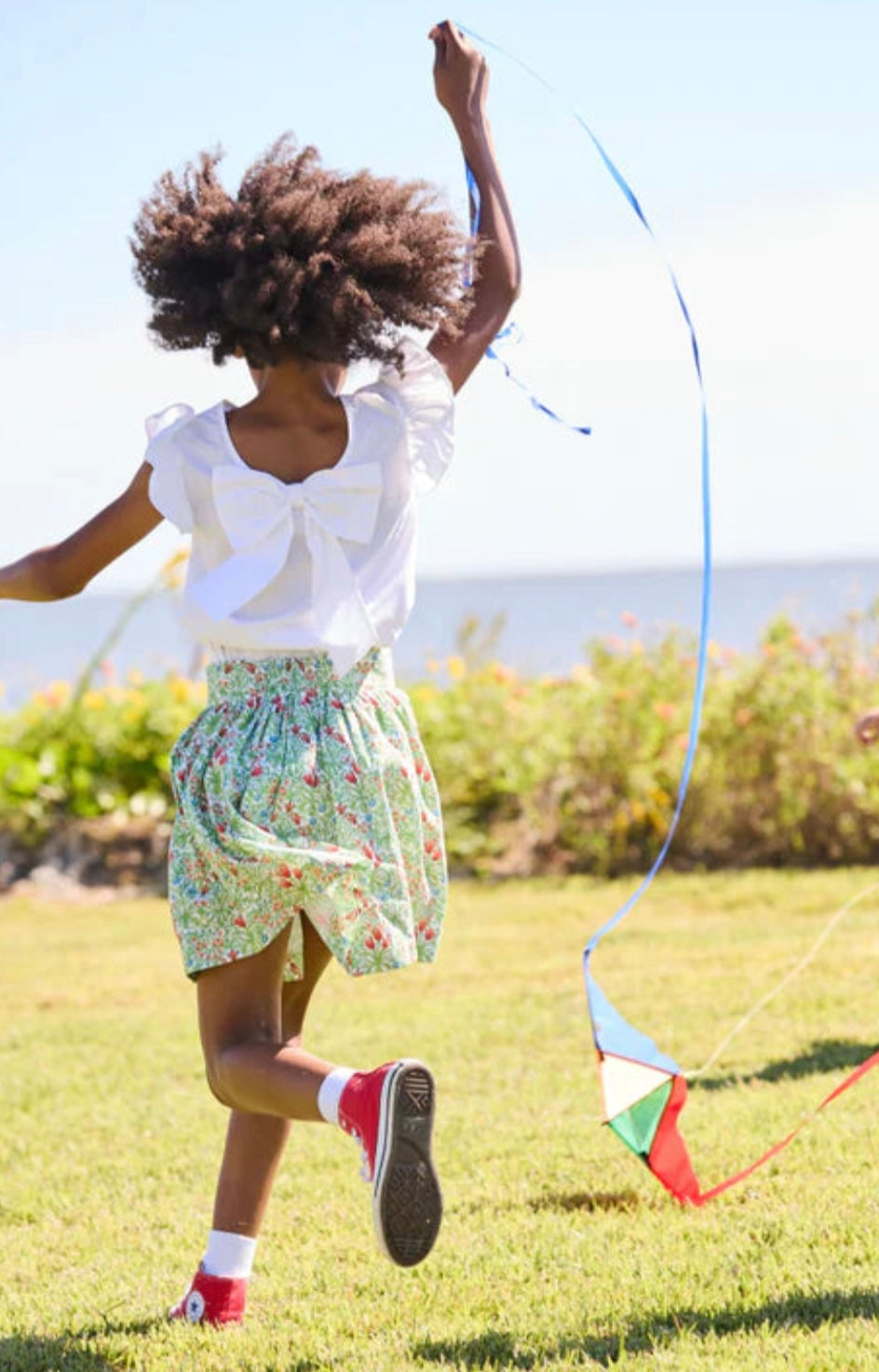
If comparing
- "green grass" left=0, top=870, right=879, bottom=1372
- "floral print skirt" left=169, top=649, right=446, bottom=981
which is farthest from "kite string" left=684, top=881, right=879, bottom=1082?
"floral print skirt" left=169, top=649, right=446, bottom=981

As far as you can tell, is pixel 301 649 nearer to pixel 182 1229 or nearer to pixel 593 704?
pixel 182 1229

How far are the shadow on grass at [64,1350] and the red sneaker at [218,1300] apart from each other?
2.7 inches

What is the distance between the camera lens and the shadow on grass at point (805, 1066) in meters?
4.91

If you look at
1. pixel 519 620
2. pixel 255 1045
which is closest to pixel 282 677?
pixel 255 1045

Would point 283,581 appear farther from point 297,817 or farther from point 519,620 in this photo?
point 519,620

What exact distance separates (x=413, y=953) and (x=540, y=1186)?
45.8 inches

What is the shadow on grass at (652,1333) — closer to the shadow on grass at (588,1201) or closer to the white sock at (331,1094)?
the white sock at (331,1094)

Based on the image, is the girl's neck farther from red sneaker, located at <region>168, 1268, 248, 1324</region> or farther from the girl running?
red sneaker, located at <region>168, 1268, 248, 1324</region>

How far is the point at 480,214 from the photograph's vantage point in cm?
337

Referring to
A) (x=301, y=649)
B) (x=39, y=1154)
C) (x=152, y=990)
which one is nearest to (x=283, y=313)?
(x=301, y=649)

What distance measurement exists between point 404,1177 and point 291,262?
141cm

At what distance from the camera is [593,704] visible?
28.3 feet

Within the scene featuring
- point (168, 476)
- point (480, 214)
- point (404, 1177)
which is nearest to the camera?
point (404, 1177)

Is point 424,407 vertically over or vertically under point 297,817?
over
